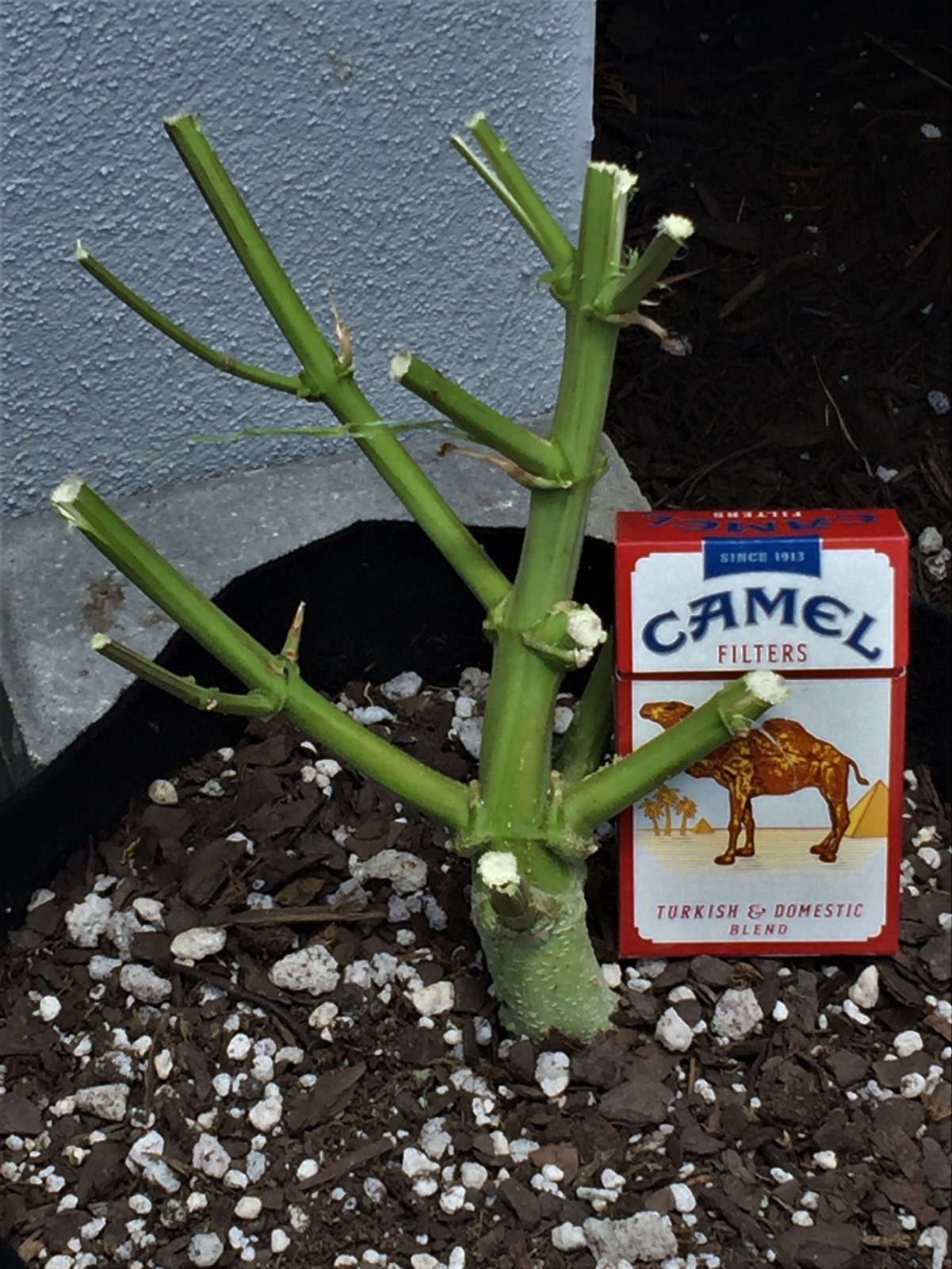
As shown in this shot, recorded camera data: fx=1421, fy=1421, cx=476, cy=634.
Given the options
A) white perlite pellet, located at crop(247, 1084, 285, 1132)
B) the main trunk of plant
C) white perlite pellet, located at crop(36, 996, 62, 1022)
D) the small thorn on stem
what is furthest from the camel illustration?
white perlite pellet, located at crop(36, 996, 62, 1022)

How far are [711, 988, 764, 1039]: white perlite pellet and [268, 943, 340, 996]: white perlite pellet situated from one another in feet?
0.85

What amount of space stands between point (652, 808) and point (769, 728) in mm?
90

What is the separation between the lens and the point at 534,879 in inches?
32.8

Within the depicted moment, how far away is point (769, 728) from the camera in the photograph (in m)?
0.88

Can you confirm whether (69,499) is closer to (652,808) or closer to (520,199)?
(520,199)

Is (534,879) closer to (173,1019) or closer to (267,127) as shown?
(173,1019)

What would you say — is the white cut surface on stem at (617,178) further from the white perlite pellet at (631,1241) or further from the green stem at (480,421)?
the white perlite pellet at (631,1241)

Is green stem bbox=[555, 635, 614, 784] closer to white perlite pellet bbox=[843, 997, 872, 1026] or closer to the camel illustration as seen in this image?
the camel illustration

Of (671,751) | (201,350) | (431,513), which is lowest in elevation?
(671,751)

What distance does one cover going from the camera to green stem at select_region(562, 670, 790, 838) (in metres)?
0.75

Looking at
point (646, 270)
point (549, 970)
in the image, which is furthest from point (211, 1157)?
point (646, 270)

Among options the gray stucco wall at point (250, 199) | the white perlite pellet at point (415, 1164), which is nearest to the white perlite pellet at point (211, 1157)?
the white perlite pellet at point (415, 1164)

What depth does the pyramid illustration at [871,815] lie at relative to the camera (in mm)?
903

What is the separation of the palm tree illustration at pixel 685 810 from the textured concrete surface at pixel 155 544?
31 cm
